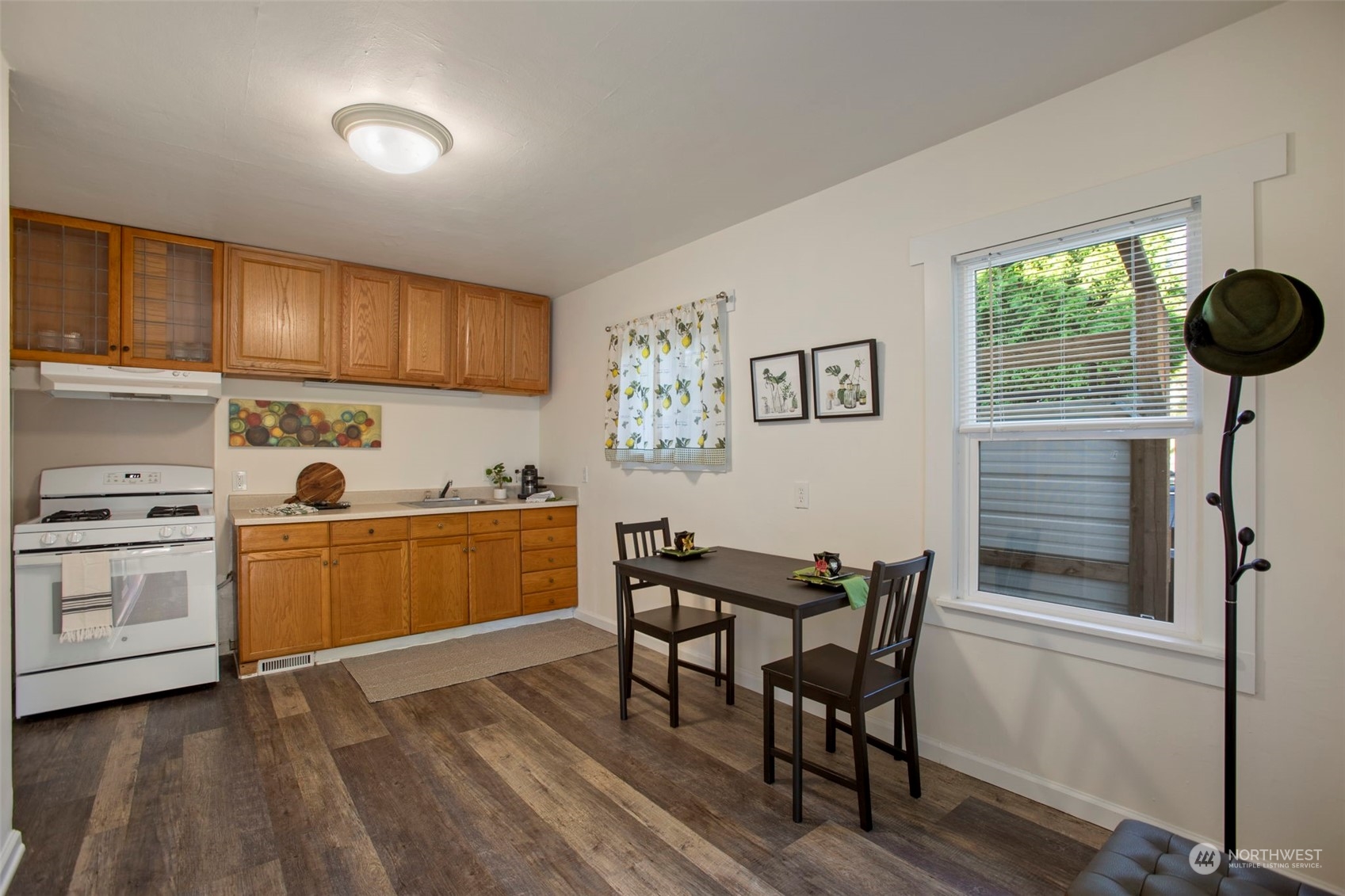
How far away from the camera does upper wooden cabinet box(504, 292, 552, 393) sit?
4793 mm

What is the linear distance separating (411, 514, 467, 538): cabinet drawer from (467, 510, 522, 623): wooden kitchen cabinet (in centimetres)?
6

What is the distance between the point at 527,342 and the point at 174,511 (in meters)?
2.45

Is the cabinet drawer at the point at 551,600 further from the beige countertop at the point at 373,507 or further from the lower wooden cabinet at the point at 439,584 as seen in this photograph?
the beige countertop at the point at 373,507

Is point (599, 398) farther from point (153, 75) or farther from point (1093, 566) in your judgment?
point (1093, 566)

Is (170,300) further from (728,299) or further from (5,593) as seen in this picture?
(728,299)

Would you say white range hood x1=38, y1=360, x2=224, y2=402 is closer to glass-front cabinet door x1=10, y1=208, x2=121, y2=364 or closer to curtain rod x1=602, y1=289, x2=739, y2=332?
glass-front cabinet door x1=10, y1=208, x2=121, y2=364

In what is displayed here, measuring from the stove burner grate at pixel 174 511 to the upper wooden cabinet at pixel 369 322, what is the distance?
3.68ft

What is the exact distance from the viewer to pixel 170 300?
3545 millimetres

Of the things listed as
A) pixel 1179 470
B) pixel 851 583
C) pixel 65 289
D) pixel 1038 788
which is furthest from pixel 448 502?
pixel 1179 470

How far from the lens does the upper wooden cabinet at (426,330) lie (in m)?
4.30

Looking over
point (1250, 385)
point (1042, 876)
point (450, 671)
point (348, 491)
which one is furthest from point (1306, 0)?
point (348, 491)

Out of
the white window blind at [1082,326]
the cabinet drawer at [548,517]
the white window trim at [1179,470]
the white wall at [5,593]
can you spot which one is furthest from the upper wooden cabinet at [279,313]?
the white window blind at [1082,326]

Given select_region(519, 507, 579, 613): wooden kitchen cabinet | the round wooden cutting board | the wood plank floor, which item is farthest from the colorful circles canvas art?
the wood plank floor

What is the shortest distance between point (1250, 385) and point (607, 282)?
3.52 metres
